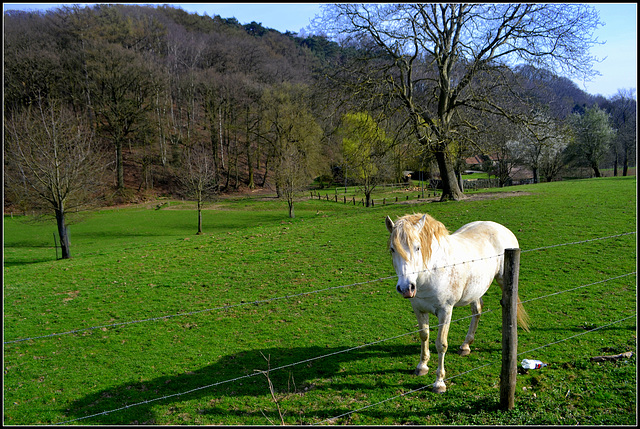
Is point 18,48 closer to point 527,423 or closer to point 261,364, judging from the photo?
point 261,364

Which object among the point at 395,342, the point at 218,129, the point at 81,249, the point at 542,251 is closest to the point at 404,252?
the point at 395,342

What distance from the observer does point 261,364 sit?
270 inches

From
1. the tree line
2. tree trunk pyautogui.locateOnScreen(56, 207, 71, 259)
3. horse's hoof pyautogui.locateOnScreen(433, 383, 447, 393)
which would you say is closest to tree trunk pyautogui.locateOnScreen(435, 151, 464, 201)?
the tree line

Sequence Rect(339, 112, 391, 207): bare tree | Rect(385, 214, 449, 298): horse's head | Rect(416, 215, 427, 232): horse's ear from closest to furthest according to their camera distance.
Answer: Rect(385, 214, 449, 298): horse's head
Rect(416, 215, 427, 232): horse's ear
Rect(339, 112, 391, 207): bare tree

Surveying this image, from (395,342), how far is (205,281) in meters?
6.94

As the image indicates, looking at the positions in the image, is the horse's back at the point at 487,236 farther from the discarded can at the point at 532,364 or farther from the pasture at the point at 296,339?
the discarded can at the point at 532,364

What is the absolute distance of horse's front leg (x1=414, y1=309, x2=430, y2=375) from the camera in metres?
5.81

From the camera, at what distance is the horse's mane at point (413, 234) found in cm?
497

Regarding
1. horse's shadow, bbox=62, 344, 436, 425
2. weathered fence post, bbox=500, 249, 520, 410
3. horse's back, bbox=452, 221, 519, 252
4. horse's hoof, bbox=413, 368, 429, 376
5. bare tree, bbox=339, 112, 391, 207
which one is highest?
bare tree, bbox=339, 112, 391, 207

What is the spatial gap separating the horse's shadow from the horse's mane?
2057mm

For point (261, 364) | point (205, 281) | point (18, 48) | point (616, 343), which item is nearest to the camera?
point (616, 343)

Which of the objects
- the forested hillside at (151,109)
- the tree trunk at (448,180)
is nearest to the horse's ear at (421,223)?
the tree trunk at (448,180)

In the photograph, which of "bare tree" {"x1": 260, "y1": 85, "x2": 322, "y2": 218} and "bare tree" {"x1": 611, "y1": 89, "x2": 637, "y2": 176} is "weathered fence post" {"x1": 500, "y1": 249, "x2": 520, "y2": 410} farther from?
"bare tree" {"x1": 611, "y1": 89, "x2": 637, "y2": 176}

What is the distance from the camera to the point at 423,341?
590cm
